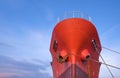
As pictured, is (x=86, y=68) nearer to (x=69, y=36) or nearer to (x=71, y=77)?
(x=71, y=77)

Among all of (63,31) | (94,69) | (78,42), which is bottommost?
(94,69)

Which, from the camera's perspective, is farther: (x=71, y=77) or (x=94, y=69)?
(x=94, y=69)

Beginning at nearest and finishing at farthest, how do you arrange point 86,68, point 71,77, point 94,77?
point 71,77
point 86,68
point 94,77

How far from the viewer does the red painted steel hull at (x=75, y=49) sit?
10953 millimetres

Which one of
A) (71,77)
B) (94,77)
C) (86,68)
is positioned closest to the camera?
(71,77)

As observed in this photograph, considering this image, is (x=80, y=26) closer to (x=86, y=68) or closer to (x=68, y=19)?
(x=68, y=19)

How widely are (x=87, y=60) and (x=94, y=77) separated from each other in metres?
1.56

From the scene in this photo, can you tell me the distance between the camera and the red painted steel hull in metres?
11.0

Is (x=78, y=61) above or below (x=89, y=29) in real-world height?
below

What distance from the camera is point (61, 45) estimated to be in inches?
467

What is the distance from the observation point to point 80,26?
37.7ft

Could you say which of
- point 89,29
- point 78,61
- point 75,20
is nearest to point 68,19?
point 75,20

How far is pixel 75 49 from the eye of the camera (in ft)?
36.4

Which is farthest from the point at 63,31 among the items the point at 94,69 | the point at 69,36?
the point at 94,69
